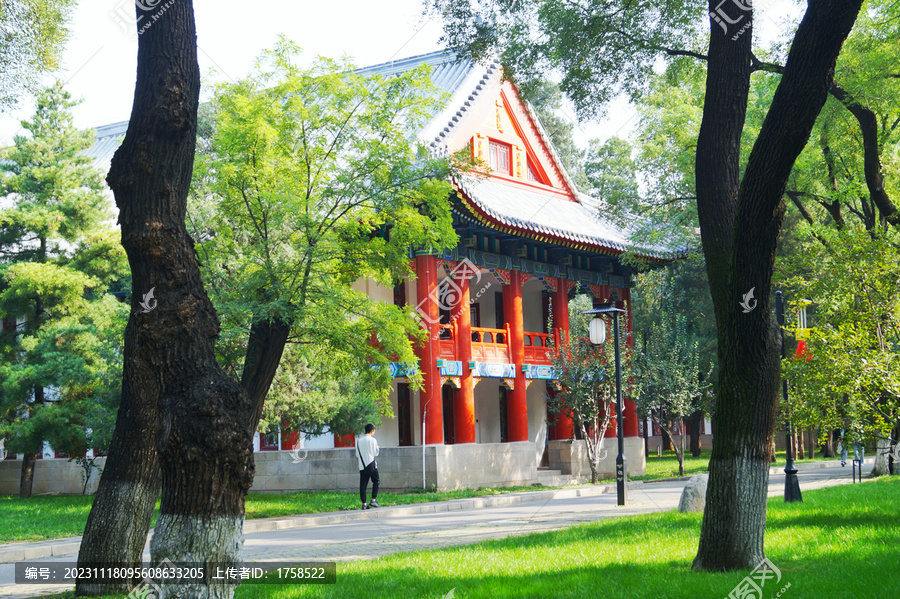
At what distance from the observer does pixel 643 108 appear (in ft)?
94.1

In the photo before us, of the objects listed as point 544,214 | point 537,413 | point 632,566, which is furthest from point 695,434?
point 632,566

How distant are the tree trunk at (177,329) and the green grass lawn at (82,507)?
8567mm

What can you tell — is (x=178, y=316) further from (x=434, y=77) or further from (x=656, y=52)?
(x=434, y=77)

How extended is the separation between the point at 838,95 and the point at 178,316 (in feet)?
40.1

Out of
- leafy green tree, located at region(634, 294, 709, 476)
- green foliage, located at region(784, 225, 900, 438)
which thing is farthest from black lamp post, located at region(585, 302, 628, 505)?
leafy green tree, located at region(634, 294, 709, 476)

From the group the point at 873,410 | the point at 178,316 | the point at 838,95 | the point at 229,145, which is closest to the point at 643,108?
the point at 838,95

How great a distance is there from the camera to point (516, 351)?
2473 cm

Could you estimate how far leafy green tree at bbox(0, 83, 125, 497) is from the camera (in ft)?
69.3

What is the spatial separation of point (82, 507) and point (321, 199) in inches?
365

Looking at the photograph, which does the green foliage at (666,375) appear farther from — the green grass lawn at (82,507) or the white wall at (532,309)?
the green grass lawn at (82,507)

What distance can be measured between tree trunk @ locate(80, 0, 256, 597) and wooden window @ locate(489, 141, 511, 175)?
19.7 m

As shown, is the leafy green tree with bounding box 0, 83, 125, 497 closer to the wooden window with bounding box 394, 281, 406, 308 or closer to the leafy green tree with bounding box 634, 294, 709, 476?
the wooden window with bounding box 394, 281, 406, 308

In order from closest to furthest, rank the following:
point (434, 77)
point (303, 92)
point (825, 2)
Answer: point (825, 2), point (303, 92), point (434, 77)

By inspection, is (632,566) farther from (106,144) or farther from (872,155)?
(106,144)
